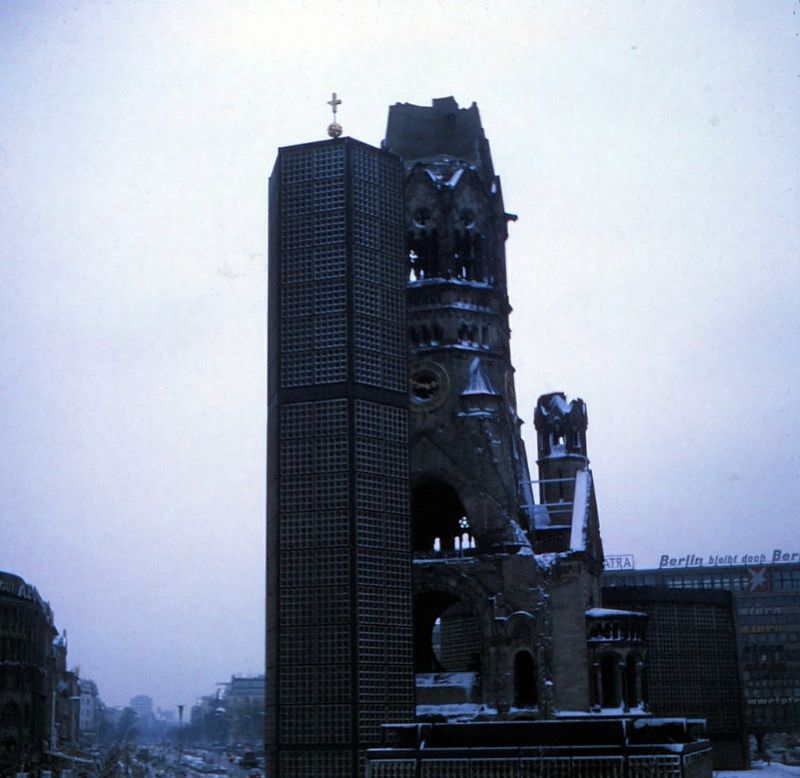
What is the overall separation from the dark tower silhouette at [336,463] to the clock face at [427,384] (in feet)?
14.2

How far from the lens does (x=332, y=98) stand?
67.9m

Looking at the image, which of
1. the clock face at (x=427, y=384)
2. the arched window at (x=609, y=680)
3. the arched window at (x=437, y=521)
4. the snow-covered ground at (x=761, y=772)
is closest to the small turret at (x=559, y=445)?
the arched window at (x=437, y=521)

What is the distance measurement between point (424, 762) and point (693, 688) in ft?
126

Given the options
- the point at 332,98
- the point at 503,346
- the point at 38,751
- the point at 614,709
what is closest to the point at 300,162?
the point at 332,98

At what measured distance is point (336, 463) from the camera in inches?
2354

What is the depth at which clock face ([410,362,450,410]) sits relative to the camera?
67000mm

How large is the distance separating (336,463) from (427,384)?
372 inches

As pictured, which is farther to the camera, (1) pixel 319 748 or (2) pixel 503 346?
(2) pixel 503 346

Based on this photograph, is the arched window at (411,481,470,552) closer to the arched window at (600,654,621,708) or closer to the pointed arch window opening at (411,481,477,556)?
the pointed arch window opening at (411,481,477,556)

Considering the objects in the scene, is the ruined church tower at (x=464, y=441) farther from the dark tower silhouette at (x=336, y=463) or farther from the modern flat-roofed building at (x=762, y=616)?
the modern flat-roofed building at (x=762, y=616)

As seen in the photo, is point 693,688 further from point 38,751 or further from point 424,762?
point 38,751

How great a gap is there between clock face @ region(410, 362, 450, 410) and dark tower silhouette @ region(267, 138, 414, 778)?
4322mm

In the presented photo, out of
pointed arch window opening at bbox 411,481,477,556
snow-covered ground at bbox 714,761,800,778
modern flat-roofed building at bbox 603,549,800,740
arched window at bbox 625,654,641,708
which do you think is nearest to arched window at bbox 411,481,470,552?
pointed arch window opening at bbox 411,481,477,556

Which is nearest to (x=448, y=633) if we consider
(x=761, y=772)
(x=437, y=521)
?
(x=437, y=521)
